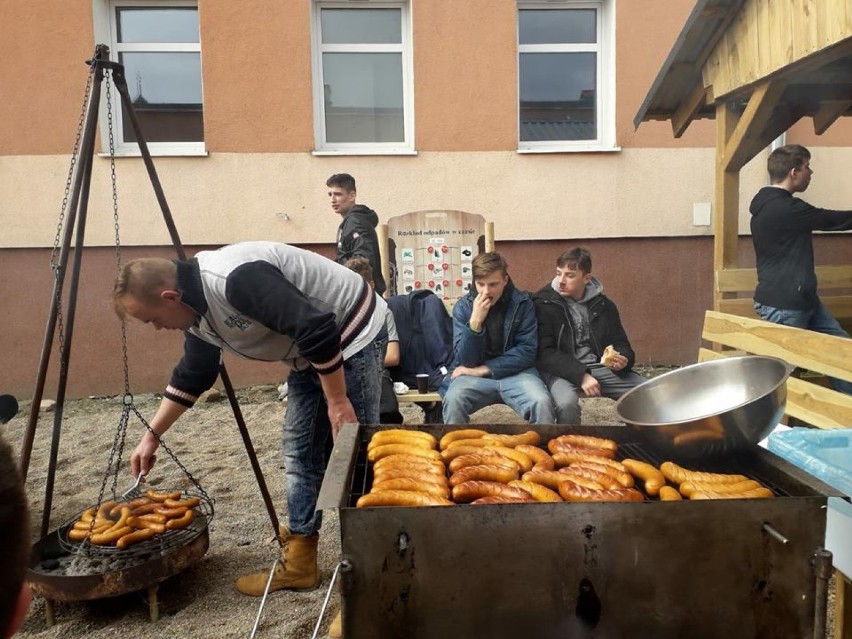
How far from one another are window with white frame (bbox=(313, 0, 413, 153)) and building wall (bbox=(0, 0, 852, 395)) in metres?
0.29

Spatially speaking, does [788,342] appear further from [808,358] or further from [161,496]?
[161,496]

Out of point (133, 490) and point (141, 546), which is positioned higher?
point (133, 490)

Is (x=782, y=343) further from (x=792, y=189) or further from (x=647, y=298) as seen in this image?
(x=647, y=298)

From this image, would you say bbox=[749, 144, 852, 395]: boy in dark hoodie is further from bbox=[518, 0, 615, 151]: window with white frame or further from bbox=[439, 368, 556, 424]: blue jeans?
bbox=[518, 0, 615, 151]: window with white frame

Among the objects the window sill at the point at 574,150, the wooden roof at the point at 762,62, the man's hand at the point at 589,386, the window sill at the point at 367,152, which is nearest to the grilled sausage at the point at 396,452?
the man's hand at the point at 589,386

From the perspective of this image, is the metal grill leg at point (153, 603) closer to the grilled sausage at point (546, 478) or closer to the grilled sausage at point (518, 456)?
the grilled sausage at point (518, 456)

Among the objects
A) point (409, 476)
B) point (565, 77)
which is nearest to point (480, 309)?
point (409, 476)

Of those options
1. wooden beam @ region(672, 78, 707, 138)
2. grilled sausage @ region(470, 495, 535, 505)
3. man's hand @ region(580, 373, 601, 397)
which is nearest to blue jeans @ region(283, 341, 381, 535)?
→ grilled sausage @ region(470, 495, 535, 505)

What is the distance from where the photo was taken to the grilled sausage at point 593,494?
2213mm

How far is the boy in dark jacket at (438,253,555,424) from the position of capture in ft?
15.7

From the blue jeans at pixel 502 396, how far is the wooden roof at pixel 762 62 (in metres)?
2.61

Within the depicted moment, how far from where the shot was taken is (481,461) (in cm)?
263

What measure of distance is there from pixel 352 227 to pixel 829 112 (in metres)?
4.38

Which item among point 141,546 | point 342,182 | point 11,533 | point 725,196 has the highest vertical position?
point 342,182
